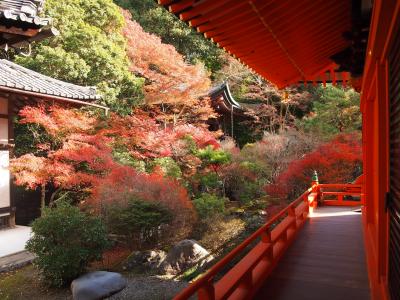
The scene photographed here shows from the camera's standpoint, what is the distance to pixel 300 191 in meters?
12.9

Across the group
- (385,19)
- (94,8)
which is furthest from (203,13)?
(94,8)

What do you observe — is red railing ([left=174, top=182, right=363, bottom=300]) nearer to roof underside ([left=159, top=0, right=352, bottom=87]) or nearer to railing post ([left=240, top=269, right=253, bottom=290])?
railing post ([left=240, top=269, right=253, bottom=290])

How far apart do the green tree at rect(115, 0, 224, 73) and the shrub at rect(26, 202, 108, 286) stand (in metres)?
18.6

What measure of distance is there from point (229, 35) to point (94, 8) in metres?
14.7

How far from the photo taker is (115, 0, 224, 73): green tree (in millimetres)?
25109

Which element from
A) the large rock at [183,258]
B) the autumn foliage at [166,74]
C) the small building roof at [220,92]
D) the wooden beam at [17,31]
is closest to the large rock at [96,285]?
the large rock at [183,258]

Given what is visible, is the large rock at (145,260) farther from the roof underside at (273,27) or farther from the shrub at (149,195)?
the roof underside at (273,27)

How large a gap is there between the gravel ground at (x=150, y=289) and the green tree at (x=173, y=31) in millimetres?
18959

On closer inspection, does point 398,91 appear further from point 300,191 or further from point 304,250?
point 300,191

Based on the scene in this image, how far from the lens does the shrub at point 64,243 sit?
7.58m

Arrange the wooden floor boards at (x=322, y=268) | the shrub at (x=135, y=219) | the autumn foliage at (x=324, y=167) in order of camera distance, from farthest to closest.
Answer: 1. the autumn foliage at (x=324, y=167)
2. the shrub at (x=135, y=219)
3. the wooden floor boards at (x=322, y=268)

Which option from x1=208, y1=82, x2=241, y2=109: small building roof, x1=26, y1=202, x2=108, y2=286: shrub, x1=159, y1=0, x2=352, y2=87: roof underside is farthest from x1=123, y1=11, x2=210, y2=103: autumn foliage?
x1=159, y1=0, x2=352, y2=87: roof underside

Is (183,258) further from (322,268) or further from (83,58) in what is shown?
(83,58)

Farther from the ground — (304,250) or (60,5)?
(60,5)
